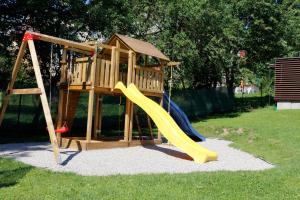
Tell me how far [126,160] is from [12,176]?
10.9ft

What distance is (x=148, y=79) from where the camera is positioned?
14758 millimetres

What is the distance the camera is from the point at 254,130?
1794 cm

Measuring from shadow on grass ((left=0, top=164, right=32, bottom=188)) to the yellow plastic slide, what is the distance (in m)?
4.19

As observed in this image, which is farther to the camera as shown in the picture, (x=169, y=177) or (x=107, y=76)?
(x=107, y=76)

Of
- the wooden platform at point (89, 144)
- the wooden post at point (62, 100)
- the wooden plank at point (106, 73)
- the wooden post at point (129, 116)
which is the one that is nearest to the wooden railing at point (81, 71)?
the wooden post at point (62, 100)

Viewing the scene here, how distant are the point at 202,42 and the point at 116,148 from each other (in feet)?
46.5

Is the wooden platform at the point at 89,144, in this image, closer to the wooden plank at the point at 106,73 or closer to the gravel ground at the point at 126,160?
the gravel ground at the point at 126,160

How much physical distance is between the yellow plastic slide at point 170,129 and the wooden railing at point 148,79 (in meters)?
0.61

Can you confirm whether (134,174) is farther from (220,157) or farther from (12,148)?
(12,148)

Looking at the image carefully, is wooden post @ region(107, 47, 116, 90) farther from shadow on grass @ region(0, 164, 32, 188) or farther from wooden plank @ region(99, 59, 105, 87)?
shadow on grass @ region(0, 164, 32, 188)

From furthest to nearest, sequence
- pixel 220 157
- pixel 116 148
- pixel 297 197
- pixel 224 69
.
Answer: pixel 224 69, pixel 116 148, pixel 220 157, pixel 297 197

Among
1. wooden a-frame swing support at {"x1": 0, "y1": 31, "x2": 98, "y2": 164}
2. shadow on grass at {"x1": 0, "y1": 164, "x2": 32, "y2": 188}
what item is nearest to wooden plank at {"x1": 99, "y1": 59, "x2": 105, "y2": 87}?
wooden a-frame swing support at {"x1": 0, "y1": 31, "x2": 98, "y2": 164}

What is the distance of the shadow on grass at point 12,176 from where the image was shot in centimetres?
748

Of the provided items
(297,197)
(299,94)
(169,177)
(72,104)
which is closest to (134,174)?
(169,177)
